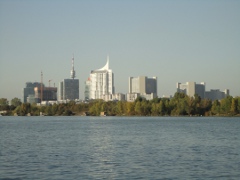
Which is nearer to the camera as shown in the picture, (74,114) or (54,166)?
(54,166)

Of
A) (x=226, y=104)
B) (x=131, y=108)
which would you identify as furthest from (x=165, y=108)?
(x=226, y=104)

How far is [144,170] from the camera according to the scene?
22938 mm

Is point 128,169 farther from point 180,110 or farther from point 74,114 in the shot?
point 74,114

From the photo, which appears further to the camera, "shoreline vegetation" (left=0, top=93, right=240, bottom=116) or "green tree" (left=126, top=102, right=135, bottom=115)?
"green tree" (left=126, top=102, right=135, bottom=115)

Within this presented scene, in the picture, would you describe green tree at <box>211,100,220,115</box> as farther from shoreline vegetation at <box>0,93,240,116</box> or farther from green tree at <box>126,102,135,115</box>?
green tree at <box>126,102,135,115</box>

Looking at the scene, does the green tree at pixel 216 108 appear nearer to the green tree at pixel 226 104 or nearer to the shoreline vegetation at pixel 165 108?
the shoreline vegetation at pixel 165 108

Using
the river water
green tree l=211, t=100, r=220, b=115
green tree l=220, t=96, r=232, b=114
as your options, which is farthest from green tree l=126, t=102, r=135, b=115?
the river water

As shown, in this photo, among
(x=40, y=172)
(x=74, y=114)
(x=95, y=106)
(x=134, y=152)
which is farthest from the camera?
(x=74, y=114)

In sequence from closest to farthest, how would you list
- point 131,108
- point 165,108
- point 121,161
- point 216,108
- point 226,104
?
point 121,161 < point 226,104 < point 216,108 < point 165,108 < point 131,108

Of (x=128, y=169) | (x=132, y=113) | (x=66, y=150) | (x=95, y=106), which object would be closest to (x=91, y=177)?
(x=128, y=169)

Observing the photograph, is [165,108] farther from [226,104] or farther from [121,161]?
[121,161]

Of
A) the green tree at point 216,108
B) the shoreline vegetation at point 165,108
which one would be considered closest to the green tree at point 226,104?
the shoreline vegetation at point 165,108

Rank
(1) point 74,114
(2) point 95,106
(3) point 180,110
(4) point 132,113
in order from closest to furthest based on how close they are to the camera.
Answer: (3) point 180,110
(4) point 132,113
(2) point 95,106
(1) point 74,114

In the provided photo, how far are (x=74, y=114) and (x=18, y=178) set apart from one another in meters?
156
